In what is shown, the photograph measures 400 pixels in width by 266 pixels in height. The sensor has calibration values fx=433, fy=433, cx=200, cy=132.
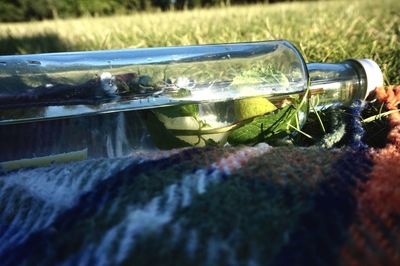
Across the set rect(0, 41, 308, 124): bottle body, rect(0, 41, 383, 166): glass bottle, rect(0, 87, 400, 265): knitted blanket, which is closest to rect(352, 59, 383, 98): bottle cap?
rect(0, 41, 383, 166): glass bottle

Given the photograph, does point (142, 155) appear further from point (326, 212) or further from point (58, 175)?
point (326, 212)

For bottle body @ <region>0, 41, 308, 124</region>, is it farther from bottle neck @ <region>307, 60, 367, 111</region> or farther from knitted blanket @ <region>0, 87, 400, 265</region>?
knitted blanket @ <region>0, 87, 400, 265</region>

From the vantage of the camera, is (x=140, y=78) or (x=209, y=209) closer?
(x=209, y=209)

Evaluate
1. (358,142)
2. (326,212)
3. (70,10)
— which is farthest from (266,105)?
(70,10)

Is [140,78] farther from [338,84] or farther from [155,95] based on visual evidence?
[338,84]

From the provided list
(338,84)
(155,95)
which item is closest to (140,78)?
(155,95)

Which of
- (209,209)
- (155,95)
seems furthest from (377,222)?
(155,95)
